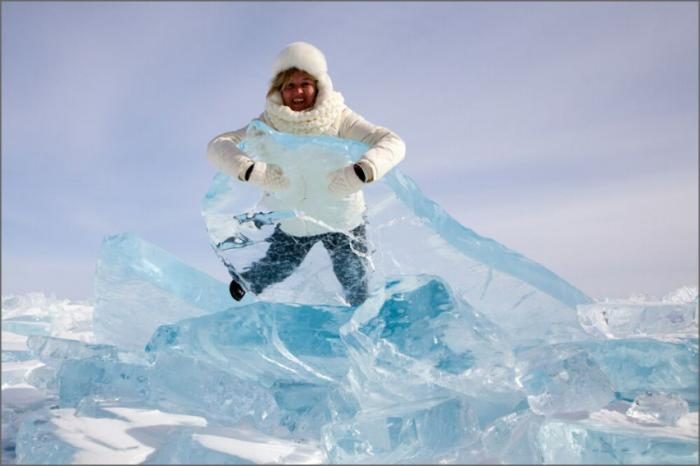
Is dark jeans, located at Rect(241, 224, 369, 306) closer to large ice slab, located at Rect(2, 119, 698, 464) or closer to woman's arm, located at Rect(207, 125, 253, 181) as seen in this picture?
large ice slab, located at Rect(2, 119, 698, 464)

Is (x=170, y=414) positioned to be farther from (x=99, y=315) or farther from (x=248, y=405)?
(x=99, y=315)

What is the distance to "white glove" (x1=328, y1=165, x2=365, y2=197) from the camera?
91.4 inches

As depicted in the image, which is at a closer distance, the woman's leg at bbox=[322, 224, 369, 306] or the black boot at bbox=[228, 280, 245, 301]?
the woman's leg at bbox=[322, 224, 369, 306]

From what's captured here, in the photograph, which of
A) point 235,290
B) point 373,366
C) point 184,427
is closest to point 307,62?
point 235,290

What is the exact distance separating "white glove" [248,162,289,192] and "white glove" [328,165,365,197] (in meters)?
0.26

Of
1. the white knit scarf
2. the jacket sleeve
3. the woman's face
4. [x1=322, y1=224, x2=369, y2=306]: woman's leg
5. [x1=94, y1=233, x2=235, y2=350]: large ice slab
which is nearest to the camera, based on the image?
the jacket sleeve

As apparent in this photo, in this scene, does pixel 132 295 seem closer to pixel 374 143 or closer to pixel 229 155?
pixel 229 155

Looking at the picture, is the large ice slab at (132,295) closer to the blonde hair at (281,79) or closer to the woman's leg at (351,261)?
the woman's leg at (351,261)

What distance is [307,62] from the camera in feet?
8.72

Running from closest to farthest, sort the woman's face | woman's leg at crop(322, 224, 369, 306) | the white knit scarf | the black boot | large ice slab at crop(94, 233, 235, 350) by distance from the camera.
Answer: the white knit scarf
the woman's face
woman's leg at crop(322, 224, 369, 306)
the black boot
large ice slab at crop(94, 233, 235, 350)

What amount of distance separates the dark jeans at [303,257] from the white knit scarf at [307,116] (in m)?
0.64

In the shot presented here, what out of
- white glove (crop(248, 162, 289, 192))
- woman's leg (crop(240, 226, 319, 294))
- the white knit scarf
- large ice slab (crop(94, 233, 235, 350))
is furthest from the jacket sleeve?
large ice slab (crop(94, 233, 235, 350))

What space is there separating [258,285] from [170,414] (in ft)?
3.03

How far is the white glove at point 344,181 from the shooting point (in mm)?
2322
